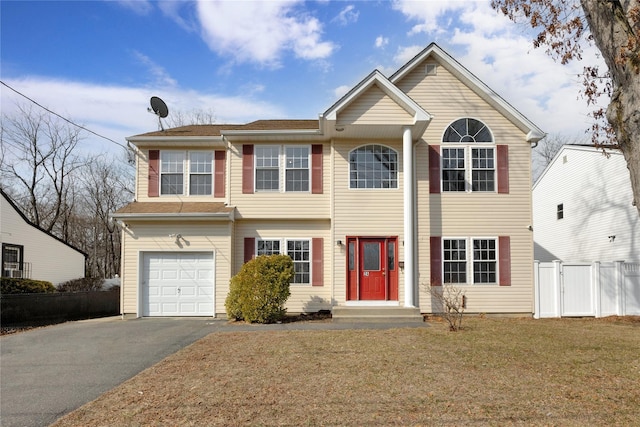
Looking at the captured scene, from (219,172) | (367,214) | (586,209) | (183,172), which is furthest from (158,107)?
(586,209)

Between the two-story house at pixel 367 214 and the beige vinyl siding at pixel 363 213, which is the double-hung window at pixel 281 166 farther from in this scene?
the beige vinyl siding at pixel 363 213

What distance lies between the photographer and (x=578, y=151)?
20625 millimetres

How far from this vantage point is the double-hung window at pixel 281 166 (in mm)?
15242

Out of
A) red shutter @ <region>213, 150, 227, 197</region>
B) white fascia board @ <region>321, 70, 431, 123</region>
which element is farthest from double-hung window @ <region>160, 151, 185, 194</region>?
white fascia board @ <region>321, 70, 431, 123</region>

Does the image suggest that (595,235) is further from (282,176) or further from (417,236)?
(282,176)

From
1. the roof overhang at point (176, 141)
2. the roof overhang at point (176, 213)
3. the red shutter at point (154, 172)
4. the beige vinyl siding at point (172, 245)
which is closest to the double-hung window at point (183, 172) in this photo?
the red shutter at point (154, 172)

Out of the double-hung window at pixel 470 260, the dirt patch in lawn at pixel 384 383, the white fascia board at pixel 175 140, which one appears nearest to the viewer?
the dirt patch in lawn at pixel 384 383

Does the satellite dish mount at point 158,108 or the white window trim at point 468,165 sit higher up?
the satellite dish mount at point 158,108

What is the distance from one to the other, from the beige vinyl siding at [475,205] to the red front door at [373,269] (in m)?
1.09

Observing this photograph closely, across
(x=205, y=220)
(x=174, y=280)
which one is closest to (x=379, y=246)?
(x=205, y=220)

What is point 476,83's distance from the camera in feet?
48.5

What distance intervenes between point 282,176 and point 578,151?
13450 mm

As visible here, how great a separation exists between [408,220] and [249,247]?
16.4ft

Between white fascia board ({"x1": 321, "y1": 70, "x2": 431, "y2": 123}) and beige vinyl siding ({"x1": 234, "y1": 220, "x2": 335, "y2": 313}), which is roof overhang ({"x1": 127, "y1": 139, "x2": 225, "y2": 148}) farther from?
white fascia board ({"x1": 321, "y1": 70, "x2": 431, "y2": 123})
